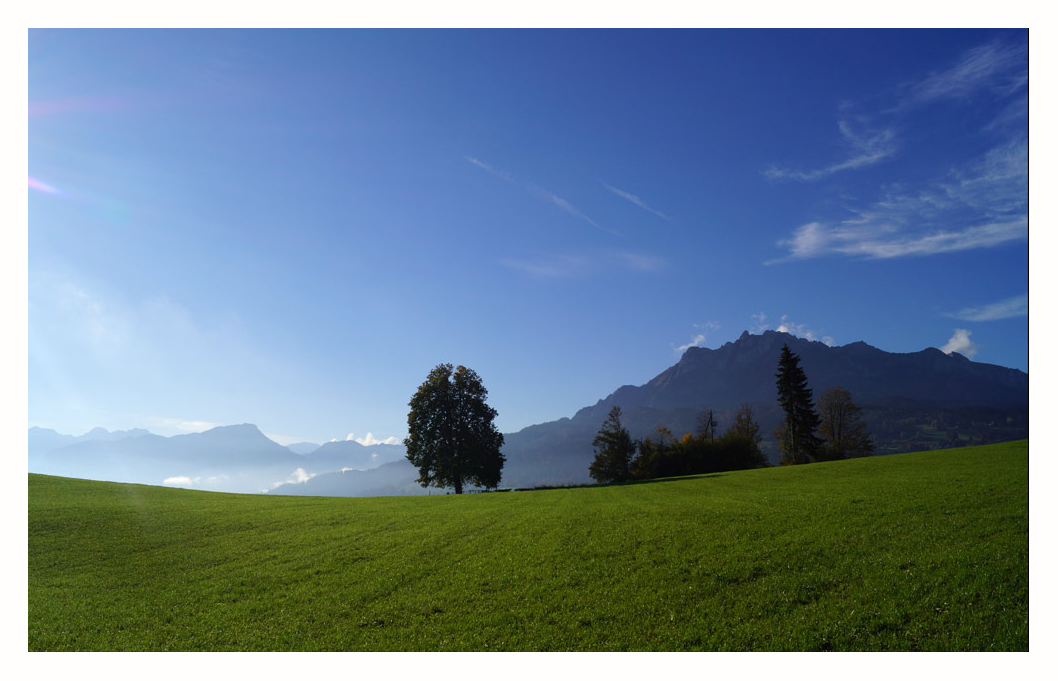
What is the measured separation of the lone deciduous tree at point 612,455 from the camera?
8219cm

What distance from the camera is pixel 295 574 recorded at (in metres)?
17.6

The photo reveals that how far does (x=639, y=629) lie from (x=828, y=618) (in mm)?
4522

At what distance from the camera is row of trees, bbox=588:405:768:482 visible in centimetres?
7219

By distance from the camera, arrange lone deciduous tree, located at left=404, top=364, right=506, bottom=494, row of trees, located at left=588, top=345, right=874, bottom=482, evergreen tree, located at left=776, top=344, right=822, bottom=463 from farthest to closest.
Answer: evergreen tree, located at left=776, top=344, right=822, bottom=463, row of trees, located at left=588, top=345, right=874, bottom=482, lone deciduous tree, located at left=404, top=364, right=506, bottom=494

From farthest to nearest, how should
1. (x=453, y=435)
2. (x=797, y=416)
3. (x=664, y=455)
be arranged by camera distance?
(x=797, y=416) < (x=664, y=455) < (x=453, y=435)

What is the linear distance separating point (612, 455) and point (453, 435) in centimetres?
3539

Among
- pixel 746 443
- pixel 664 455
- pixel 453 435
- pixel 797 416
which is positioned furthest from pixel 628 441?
pixel 453 435

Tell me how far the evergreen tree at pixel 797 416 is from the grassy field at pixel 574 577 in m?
61.5

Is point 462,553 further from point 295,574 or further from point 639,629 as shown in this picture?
point 639,629

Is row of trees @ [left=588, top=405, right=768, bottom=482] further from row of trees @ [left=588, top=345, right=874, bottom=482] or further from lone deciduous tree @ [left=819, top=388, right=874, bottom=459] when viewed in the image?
lone deciduous tree @ [left=819, top=388, right=874, bottom=459]

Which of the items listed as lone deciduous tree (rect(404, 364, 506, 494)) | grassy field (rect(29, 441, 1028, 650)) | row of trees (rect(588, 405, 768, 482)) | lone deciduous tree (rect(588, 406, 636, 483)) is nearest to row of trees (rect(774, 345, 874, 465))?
row of trees (rect(588, 405, 768, 482))

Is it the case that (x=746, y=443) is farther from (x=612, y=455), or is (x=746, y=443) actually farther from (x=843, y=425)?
(x=843, y=425)

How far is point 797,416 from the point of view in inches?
3319

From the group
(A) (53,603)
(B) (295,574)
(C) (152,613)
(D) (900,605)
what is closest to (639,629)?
(D) (900,605)
